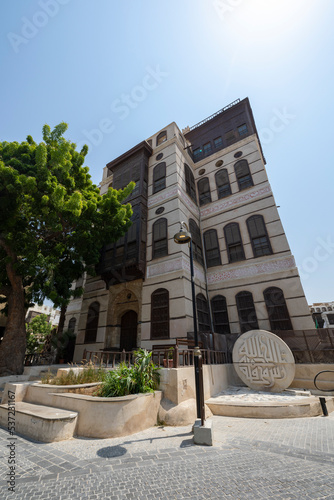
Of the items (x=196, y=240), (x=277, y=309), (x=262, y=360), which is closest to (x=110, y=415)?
(x=262, y=360)

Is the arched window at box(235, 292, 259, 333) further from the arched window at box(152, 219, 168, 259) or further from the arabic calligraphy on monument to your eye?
the arched window at box(152, 219, 168, 259)

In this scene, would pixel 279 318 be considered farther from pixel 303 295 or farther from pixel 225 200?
pixel 225 200

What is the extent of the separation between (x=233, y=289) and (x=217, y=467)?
9579 millimetres

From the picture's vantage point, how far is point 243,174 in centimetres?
1519

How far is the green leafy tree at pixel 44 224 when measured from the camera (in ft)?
31.3

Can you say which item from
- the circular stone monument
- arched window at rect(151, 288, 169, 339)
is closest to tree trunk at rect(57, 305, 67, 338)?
arched window at rect(151, 288, 169, 339)

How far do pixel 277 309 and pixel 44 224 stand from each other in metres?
12.6

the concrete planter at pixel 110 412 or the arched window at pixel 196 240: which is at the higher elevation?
the arched window at pixel 196 240

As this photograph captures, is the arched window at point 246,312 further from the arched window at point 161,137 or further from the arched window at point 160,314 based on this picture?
the arched window at point 161,137

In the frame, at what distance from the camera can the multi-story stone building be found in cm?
1130

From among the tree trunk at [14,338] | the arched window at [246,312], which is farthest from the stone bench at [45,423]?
the arched window at [246,312]

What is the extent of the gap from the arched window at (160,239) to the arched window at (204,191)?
13.8 feet

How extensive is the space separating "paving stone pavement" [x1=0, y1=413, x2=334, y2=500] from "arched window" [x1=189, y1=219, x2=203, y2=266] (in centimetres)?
954

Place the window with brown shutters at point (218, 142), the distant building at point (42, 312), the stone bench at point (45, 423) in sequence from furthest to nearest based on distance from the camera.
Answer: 1. the distant building at point (42, 312)
2. the window with brown shutters at point (218, 142)
3. the stone bench at point (45, 423)
